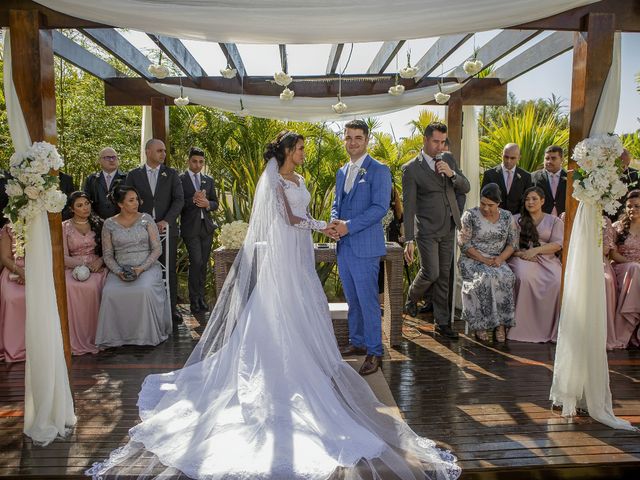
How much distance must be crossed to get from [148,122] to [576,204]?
5.87 meters

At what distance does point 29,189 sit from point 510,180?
16.6 ft

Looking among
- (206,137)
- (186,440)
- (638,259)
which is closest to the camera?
(186,440)

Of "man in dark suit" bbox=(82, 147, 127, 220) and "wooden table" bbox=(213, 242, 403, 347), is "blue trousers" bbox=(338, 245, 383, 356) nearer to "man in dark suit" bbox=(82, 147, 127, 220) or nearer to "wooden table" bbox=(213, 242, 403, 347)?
"wooden table" bbox=(213, 242, 403, 347)

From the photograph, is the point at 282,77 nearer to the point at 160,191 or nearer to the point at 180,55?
the point at 180,55

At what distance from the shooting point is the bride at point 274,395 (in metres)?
2.85

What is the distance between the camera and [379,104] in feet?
22.9

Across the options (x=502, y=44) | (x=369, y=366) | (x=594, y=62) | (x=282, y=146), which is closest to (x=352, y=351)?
(x=369, y=366)

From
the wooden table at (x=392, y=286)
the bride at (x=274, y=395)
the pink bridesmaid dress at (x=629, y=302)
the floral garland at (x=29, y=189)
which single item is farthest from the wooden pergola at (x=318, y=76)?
the pink bridesmaid dress at (x=629, y=302)

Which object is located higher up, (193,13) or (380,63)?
(380,63)

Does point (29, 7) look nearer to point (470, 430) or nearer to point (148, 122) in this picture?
point (470, 430)

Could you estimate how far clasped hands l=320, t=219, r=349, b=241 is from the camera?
431cm

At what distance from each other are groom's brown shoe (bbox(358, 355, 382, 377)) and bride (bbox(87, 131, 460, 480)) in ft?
1.73

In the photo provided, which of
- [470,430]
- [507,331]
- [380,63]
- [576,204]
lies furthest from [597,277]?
[380,63]

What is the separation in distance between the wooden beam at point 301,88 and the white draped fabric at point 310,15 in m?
3.70
